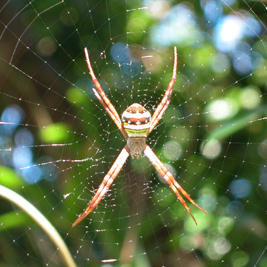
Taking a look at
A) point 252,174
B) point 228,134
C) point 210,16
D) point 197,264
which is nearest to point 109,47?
point 210,16

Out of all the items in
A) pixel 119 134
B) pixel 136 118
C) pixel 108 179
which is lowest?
pixel 108 179

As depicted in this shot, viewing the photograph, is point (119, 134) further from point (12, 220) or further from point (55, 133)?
point (12, 220)

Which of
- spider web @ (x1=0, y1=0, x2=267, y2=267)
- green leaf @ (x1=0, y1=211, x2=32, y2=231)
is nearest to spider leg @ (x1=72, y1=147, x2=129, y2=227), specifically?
spider web @ (x1=0, y1=0, x2=267, y2=267)

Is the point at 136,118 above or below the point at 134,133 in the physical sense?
above

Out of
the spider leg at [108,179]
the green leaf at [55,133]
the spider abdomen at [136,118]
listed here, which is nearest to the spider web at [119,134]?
the green leaf at [55,133]

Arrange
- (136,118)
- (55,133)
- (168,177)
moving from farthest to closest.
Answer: (168,177) < (55,133) < (136,118)

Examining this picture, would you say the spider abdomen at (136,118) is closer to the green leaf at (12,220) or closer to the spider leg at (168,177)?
the spider leg at (168,177)

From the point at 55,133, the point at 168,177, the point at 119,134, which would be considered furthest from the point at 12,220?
the point at 168,177
